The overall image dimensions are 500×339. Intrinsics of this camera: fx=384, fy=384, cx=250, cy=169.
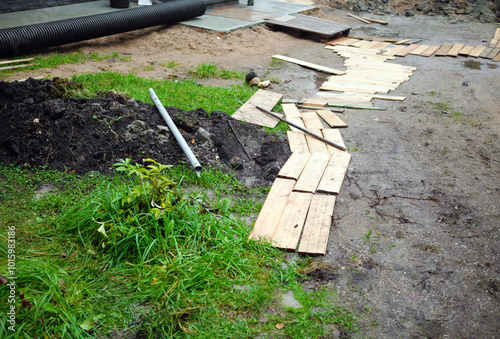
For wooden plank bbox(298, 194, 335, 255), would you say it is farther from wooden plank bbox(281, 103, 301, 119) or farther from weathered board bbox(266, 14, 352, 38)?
weathered board bbox(266, 14, 352, 38)

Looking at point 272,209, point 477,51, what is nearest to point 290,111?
point 272,209

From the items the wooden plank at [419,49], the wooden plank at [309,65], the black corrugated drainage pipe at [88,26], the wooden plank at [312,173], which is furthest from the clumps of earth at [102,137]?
the wooden plank at [419,49]

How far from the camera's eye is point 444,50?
35.4 ft

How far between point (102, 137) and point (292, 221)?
2546 millimetres

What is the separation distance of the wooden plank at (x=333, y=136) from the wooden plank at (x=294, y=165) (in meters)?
0.45

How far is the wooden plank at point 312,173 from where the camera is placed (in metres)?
4.55

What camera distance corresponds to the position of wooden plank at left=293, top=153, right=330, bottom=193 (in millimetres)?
4555

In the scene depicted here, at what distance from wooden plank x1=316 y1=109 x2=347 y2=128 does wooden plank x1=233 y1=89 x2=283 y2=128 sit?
0.83 meters

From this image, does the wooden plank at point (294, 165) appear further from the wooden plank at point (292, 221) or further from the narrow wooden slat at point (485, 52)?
the narrow wooden slat at point (485, 52)

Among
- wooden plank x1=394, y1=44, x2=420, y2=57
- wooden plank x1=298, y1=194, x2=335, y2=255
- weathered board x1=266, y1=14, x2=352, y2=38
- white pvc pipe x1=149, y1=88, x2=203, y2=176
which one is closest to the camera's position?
wooden plank x1=298, y1=194, x2=335, y2=255

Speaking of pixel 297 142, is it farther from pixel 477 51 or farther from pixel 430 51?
pixel 477 51

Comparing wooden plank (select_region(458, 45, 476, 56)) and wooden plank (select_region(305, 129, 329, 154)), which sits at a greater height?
wooden plank (select_region(458, 45, 476, 56))

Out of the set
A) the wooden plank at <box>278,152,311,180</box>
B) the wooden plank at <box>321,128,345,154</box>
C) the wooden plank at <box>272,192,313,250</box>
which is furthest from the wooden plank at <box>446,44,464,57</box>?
the wooden plank at <box>272,192,313,250</box>

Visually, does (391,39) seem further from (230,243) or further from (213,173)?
(230,243)
